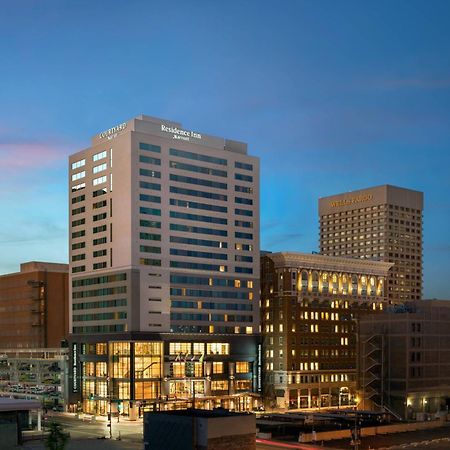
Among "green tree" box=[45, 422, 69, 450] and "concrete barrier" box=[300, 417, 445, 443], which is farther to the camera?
"concrete barrier" box=[300, 417, 445, 443]

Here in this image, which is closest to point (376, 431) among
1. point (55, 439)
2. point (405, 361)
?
point (405, 361)

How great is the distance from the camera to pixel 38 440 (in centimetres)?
13462

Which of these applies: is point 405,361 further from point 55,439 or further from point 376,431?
point 55,439

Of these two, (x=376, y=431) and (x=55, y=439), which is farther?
(x=376, y=431)

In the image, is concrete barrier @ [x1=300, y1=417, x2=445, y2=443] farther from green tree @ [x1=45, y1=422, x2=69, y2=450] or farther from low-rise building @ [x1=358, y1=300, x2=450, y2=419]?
green tree @ [x1=45, y1=422, x2=69, y2=450]

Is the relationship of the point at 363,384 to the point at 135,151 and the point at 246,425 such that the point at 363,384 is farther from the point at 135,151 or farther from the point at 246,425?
the point at 246,425

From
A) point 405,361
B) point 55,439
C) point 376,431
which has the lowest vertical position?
point 376,431

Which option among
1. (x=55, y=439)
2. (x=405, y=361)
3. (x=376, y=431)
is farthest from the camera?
(x=405, y=361)

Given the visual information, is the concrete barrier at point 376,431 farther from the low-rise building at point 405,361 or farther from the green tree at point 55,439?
the green tree at point 55,439

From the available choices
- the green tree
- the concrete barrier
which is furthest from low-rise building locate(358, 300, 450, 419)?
the green tree

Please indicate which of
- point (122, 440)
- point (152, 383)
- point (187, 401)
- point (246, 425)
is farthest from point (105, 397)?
point (246, 425)

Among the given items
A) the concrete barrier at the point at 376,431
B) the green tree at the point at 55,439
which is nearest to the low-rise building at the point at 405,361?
the concrete barrier at the point at 376,431

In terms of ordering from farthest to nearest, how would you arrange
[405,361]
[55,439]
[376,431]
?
[405,361]
[376,431]
[55,439]

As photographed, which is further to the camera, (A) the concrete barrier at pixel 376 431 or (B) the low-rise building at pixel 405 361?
(B) the low-rise building at pixel 405 361
